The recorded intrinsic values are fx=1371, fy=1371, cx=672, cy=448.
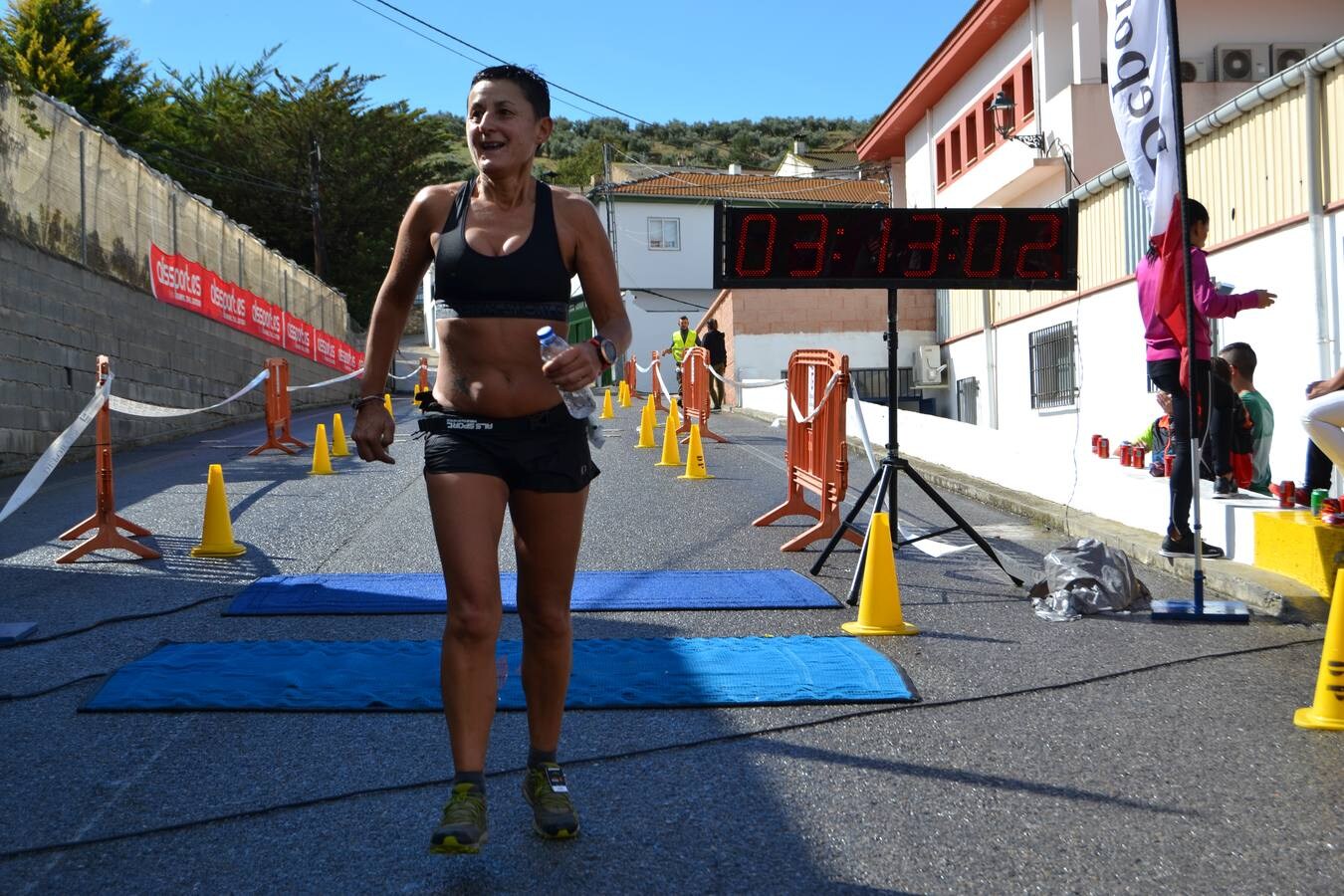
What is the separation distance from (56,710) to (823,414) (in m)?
5.92

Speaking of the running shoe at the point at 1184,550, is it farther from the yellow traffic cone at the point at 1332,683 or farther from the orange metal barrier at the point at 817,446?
the yellow traffic cone at the point at 1332,683

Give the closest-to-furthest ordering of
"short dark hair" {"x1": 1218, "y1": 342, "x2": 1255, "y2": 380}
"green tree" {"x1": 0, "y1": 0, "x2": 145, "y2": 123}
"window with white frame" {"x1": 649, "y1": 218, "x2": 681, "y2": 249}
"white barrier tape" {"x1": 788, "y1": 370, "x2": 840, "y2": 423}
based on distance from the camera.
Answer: "white barrier tape" {"x1": 788, "y1": 370, "x2": 840, "y2": 423} < "short dark hair" {"x1": 1218, "y1": 342, "x2": 1255, "y2": 380} < "green tree" {"x1": 0, "y1": 0, "x2": 145, "y2": 123} < "window with white frame" {"x1": 649, "y1": 218, "x2": 681, "y2": 249}

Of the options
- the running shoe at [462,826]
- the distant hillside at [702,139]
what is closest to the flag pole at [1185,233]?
the running shoe at [462,826]

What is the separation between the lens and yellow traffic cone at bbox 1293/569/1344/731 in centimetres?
482

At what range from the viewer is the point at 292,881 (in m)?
3.43

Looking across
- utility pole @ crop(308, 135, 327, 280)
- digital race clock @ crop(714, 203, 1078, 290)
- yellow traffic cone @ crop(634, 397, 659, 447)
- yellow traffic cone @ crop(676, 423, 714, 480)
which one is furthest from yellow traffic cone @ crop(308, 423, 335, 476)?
utility pole @ crop(308, 135, 327, 280)

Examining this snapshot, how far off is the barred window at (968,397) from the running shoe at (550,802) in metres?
22.9

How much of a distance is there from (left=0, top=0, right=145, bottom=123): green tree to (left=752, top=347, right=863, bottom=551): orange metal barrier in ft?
125

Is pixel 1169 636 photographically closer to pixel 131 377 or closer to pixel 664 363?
pixel 131 377

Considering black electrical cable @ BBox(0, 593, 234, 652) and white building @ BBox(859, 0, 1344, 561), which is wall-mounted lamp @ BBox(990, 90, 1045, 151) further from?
black electrical cable @ BBox(0, 593, 234, 652)

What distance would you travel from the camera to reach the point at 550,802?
3705mm

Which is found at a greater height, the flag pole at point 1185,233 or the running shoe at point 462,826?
the flag pole at point 1185,233

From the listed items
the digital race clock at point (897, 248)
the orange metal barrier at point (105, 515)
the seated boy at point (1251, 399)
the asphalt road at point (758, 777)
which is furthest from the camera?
the seated boy at point (1251, 399)

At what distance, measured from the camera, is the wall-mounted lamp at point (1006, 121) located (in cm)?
2506
